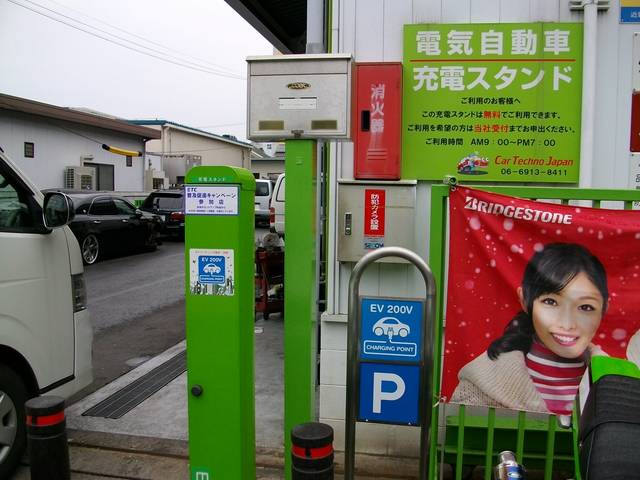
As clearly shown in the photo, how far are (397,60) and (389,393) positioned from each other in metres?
2.38

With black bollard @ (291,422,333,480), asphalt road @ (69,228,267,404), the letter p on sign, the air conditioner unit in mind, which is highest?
the air conditioner unit

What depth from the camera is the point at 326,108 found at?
124 inches

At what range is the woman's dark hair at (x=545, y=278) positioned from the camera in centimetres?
312

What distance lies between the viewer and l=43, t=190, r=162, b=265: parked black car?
44.2 ft

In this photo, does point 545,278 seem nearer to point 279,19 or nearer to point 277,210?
point 279,19

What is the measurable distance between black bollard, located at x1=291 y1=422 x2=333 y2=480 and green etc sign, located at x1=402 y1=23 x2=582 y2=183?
2.26 meters

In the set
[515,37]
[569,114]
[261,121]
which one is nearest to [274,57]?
[261,121]

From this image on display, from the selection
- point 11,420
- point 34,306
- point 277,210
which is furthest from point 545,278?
point 277,210

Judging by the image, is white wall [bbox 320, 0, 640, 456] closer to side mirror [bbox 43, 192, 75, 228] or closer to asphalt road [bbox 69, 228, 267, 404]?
side mirror [bbox 43, 192, 75, 228]

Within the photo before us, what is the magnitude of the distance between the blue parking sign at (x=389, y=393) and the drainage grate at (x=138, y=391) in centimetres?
275

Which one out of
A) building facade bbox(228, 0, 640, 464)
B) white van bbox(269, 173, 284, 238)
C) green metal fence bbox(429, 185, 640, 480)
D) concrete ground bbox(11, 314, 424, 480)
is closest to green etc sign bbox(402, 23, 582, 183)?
building facade bbox(228, 0, 640, 464)

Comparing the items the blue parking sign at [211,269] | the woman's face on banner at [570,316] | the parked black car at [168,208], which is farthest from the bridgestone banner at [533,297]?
the parked black car at [168,208]

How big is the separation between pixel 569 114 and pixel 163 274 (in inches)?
390

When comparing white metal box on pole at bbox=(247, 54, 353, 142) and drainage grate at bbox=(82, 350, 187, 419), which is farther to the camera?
drainage grate at bbox=(82, 350, 187, 419)
